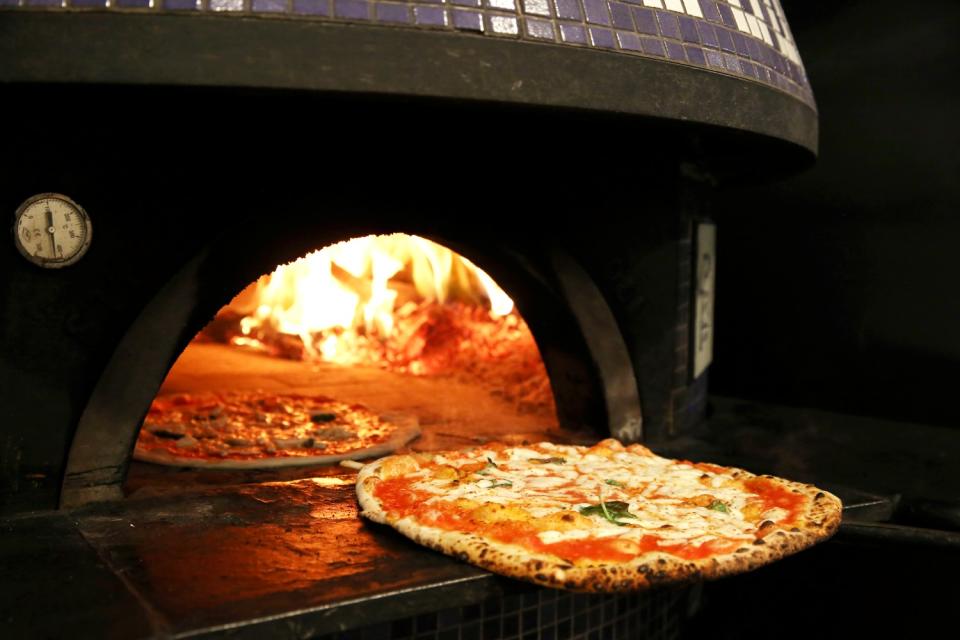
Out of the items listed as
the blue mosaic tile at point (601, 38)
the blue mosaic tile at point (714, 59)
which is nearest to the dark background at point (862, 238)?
the blue mosaic tile at point (714, 59)

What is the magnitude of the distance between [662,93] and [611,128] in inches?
39.5

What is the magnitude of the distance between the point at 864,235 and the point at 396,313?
2.75 meters

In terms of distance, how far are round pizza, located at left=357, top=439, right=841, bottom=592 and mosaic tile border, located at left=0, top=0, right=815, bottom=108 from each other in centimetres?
129

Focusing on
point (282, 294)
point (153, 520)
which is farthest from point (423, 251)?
point (153, 520)

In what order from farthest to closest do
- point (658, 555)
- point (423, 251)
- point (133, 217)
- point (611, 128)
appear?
point (423, 251) < point (611, 128) < point (133, 217) < point (658, 555)

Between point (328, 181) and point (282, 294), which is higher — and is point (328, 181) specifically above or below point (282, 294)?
above

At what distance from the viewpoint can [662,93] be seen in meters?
2.59

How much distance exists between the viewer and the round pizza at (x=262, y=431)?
360cm

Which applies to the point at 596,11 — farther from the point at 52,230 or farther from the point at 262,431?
the point at 262,431

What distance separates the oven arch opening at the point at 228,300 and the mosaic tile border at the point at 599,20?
104 centimetres

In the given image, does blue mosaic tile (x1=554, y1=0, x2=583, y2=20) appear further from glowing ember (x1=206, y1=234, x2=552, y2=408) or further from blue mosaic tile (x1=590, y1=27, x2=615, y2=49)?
glowing ember (x1=206, y1=234, x2=552, y2=408)

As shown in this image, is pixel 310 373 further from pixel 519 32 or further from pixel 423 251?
pixel 519 32

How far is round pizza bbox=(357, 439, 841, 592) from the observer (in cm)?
222

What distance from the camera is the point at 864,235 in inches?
200
